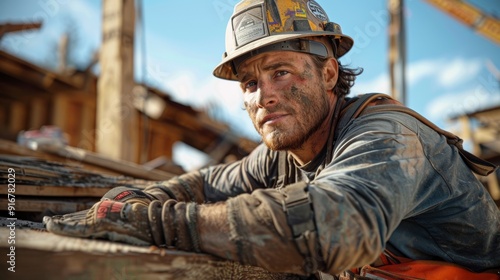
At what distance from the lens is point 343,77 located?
2.90m

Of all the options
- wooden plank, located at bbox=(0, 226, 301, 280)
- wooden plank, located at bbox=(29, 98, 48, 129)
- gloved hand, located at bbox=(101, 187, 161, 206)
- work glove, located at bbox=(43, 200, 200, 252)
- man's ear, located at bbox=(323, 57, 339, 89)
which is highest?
wooden plank, located at bbox=(29, 98, 48, 129)

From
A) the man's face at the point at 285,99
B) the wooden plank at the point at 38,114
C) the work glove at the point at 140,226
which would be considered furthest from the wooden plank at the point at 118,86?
the wooden plank at the point at 38,114

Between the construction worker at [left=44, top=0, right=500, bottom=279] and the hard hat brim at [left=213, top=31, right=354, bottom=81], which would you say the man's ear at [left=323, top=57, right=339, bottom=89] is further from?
the hard hat brim at [left=213, top=31, right=354, bottom=81]

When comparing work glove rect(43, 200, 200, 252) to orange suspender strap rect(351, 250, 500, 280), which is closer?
work glove rect(43, 200, 200, 252)

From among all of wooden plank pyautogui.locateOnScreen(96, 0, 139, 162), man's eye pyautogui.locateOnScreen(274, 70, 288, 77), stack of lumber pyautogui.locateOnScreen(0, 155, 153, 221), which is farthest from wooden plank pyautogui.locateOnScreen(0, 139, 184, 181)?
man's eye pyautogui.locateOnScreen(274, 70, 288, 77)

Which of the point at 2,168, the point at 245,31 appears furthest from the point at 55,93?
the point at 245,31

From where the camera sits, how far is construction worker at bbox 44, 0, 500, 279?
1.56 meters

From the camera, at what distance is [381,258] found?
2307 mm

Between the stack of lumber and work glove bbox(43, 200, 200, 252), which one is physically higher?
the stack of lumber

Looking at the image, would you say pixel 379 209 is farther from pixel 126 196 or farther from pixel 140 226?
pixel 126 196

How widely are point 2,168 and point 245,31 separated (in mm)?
1764

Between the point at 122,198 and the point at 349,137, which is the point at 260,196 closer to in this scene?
the point at 349,137

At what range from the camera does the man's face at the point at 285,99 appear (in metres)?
2.37

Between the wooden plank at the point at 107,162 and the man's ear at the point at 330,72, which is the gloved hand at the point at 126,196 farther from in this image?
the wooden plank at the point at 107,162
